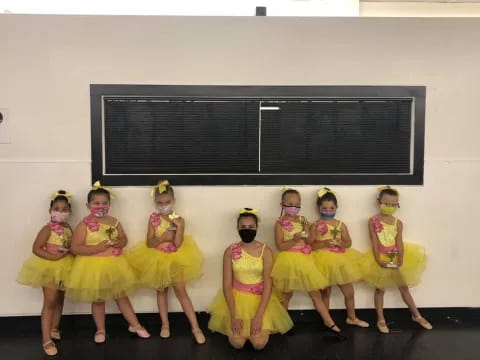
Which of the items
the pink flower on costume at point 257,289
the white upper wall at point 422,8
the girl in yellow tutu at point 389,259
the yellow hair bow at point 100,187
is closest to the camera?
the pink flower on costume at point 257,289

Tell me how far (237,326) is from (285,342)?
1.26 ft

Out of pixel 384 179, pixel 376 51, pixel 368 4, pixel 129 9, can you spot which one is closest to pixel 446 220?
pixel 384 179

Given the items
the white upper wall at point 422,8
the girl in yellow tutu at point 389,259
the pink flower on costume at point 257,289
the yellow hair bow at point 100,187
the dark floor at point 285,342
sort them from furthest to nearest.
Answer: the white upper wall at point 422,8
the girl in yellow tutu at point 389,259
the yellow hair bow at point 100,187
the pink flower on costume at point 257,289
the dark floor at point 285,342

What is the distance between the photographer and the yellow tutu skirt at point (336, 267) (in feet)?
9.42

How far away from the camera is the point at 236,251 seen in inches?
110

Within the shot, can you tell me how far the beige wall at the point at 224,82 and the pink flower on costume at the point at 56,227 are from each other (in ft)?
0.67

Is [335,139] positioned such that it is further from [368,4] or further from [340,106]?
[368,4]

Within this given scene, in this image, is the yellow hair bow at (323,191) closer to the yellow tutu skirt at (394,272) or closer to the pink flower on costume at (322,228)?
the pink flower on costume at (322,228)

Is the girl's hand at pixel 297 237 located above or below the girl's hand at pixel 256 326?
above

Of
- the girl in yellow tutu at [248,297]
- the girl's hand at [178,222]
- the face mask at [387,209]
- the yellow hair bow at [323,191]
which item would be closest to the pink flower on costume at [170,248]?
the girl's hand at [178,222]

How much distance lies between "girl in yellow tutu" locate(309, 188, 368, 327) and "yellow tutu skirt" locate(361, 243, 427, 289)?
0.08 m

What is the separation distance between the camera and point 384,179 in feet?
10.3

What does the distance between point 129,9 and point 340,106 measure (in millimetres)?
2283

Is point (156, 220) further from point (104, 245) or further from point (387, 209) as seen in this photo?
point (387, 209)
